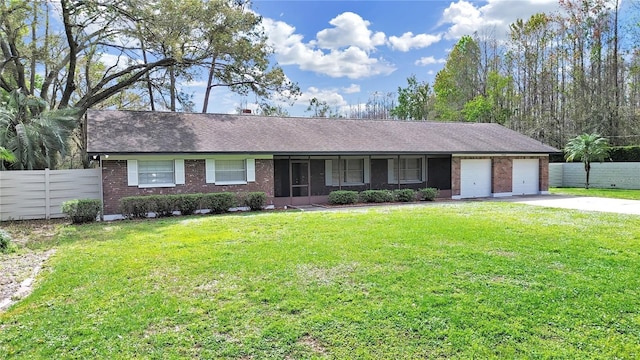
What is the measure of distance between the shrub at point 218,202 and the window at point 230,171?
4.31ft

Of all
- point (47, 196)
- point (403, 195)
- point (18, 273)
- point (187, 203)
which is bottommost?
point (18, 273)

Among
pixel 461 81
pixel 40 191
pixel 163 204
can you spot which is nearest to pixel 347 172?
pixel 163 204

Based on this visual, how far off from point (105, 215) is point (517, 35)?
35.2m

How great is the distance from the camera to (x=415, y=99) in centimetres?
4278

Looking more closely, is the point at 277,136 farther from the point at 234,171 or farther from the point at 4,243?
the point at 4,243

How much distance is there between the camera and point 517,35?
34750mm

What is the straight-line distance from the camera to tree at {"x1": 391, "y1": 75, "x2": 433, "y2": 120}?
4253 cm

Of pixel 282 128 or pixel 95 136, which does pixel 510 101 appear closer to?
pixel 282 128

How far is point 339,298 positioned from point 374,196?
41.6ft

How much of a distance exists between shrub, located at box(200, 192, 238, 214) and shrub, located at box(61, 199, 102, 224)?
3.31 meters

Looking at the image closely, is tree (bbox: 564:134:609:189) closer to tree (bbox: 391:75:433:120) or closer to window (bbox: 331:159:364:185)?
window (bbox: 331:159:364:185)

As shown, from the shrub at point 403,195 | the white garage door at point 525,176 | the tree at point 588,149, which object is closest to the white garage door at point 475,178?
the white garage door at point 525,176

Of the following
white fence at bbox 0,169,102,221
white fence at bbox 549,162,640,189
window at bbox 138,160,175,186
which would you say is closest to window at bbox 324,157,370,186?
window at bbox 138,160,175,186

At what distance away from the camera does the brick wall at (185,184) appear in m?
13.7
